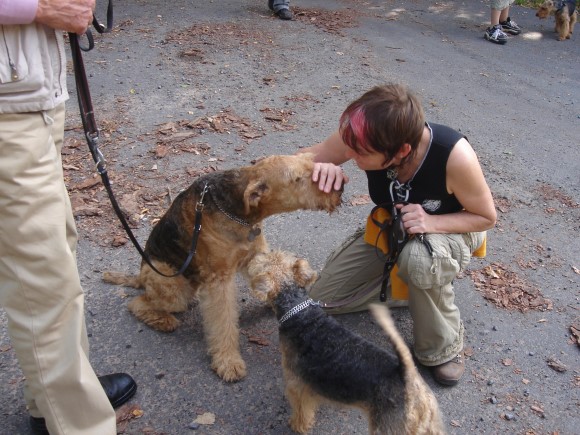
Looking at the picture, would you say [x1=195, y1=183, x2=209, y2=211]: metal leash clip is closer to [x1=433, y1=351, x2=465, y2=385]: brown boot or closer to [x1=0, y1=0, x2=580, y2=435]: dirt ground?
[x1=0, y1=0, x2=580, y2=435]: dirt ground

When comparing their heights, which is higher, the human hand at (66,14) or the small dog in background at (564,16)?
the human hand at (66,14)

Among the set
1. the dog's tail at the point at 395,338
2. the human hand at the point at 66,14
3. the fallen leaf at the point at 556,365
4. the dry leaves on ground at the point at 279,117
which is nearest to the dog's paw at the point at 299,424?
the dog's tail at the point at 395,338

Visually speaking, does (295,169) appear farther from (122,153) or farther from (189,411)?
(122,153)

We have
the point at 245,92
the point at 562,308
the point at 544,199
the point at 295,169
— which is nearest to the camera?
the point at 295,169

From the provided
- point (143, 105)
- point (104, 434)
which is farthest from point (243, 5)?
point (104, 434)

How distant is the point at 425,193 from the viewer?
3023 mm

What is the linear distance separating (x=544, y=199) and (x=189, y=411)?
4188 mm

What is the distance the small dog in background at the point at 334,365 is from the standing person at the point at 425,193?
0.26m

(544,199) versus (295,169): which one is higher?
(295,169)

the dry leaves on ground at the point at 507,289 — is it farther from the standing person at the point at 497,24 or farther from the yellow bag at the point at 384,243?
the standing person at the point at 497,24

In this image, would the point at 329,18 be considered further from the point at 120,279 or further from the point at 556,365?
the point at 556,365

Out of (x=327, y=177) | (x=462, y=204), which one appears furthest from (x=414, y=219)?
(x=327, y=177)

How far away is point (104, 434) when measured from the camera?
236 centimetres

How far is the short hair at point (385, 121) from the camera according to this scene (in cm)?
264
